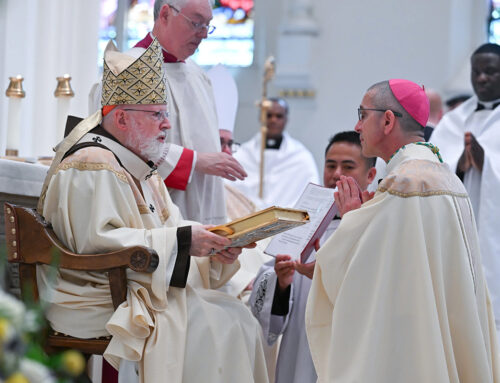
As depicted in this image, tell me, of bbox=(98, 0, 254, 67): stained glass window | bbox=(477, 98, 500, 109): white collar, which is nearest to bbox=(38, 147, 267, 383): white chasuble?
bbox=(477, 98, 500, 109): white collar

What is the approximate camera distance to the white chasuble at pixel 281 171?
943 cm

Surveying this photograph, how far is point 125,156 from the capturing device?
11.9 feet

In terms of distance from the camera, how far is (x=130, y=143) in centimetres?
366

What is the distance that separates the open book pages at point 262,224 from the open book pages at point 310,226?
0.44 meters

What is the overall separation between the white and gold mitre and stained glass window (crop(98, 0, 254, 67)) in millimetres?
8665

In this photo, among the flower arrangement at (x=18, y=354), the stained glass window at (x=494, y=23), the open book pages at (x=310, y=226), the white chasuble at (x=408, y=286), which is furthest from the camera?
the stained glass window at (x=494, y=23)

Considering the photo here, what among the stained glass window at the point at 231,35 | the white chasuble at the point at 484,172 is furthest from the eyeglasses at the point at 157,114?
the stained glass window at the point at 231,35

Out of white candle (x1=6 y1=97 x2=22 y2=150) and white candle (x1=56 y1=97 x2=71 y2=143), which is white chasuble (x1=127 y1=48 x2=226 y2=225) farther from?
white candle (x1=6 y1=97 x2=22 y2=150)

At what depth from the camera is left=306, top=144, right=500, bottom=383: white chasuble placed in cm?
308

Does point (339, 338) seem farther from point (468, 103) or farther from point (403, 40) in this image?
point (403, 40)

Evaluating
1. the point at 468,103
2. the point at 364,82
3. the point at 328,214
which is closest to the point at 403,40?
the point at 364,82

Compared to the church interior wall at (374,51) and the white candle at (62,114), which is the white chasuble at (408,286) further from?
the church interior wall at (374,51)

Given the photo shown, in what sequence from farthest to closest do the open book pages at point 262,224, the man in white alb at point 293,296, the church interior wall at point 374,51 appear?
the church interior wall at point 374,51 → the man in white alb at point 293,296 → the open book pages at point 262,224

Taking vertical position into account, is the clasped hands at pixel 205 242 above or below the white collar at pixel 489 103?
below
